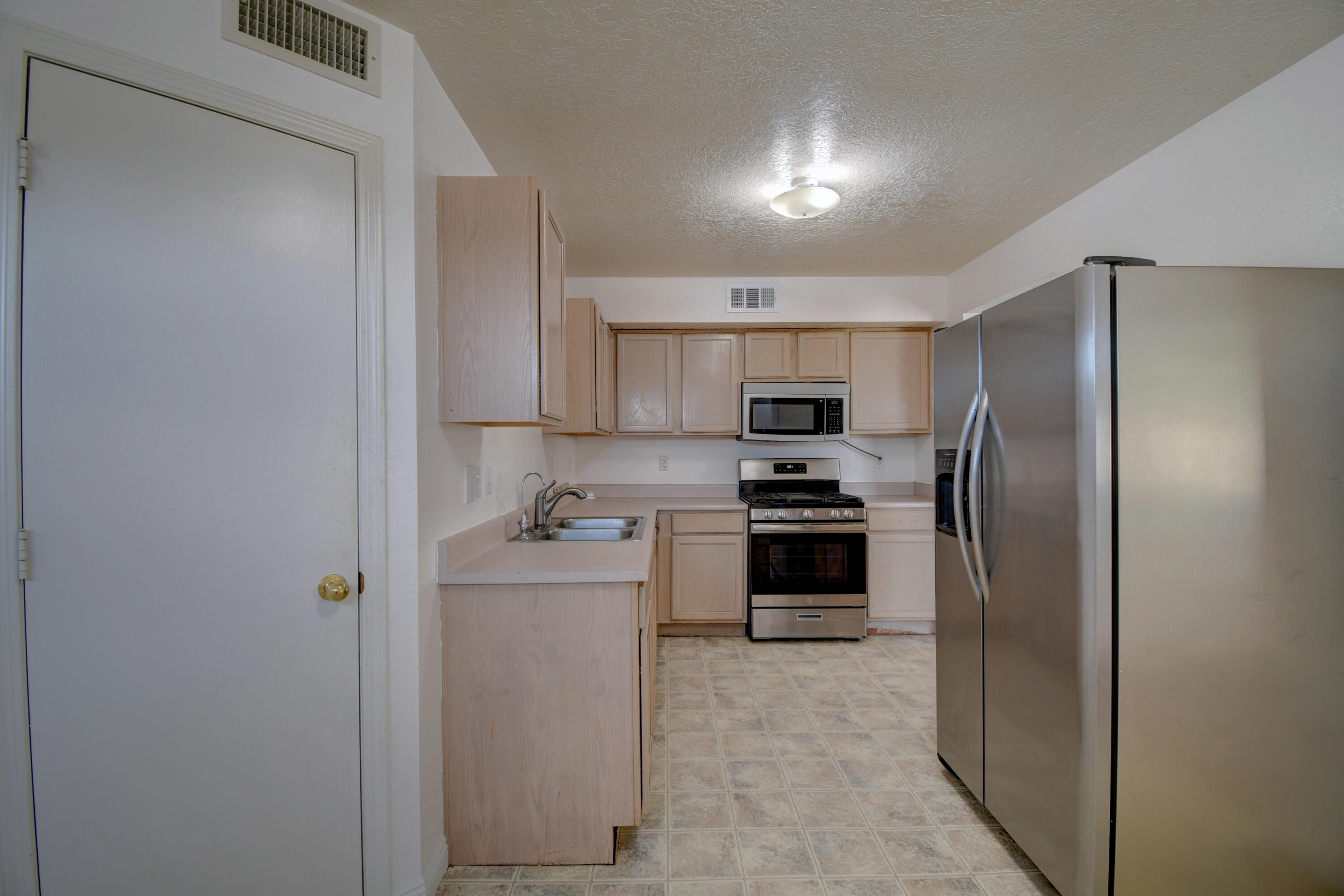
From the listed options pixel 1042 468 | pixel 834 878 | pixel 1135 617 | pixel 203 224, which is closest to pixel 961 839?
pixel 834 878

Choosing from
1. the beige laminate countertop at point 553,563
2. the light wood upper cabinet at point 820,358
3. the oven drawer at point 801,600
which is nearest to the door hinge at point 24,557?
the beige laminate countertop at point 553,563

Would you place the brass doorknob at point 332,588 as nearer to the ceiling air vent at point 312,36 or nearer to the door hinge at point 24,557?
the door hinge at point 24,557

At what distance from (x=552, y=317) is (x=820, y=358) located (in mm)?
2467

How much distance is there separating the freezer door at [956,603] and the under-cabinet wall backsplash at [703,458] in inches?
81.0

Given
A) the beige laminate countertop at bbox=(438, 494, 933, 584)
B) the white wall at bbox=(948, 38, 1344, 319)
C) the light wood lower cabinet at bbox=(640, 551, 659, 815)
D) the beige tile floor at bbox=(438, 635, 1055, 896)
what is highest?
the white wall at bbox=(948, 38, 1344, 319)

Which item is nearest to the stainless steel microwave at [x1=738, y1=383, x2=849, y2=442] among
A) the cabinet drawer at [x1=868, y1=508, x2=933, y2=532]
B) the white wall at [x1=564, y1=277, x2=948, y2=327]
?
the white wall at [x1=564, y1=277, x2=948, y2=327]

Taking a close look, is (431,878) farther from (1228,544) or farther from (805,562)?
(805,562)

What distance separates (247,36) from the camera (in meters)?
1.21

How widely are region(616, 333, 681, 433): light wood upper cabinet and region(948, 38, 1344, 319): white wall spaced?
92.6 inches

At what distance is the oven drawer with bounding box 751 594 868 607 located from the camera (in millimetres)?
3439

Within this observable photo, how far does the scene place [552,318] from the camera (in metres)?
1.80

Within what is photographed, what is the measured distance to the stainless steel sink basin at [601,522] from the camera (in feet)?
8.96

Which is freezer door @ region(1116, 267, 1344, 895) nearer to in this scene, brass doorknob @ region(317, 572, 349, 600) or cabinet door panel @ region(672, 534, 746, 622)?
brass doorknob @ region(317, 572, 349, 600)

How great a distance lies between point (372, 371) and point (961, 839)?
2.29 m
